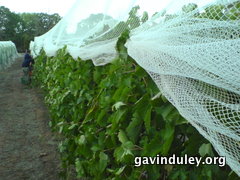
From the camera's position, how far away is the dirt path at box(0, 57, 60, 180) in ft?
11.2

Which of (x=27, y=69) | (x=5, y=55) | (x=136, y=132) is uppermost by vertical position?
(x=136, y=132)

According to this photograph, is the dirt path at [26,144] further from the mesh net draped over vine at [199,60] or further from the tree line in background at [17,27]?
the tree line in background at [17,27]

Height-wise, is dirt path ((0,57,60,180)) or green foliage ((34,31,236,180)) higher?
green foliage ((34,31,236,180))

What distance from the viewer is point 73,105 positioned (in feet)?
9.63

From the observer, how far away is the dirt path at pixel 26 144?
3428 mm

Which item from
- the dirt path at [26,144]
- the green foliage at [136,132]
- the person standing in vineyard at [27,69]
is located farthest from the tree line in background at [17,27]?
the green foliage at [136,132]

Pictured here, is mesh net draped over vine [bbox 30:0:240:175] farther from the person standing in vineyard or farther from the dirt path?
the person standing in vineyard

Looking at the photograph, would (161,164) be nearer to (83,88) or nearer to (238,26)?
(238,26)

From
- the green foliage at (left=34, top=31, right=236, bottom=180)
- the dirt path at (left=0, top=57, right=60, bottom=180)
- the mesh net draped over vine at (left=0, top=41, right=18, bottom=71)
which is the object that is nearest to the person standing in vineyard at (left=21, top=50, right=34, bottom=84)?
the dirt path at (left=0, top=57, right=60, bottom=180)

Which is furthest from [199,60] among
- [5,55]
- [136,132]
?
[5,55]

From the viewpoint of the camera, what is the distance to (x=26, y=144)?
4.32m

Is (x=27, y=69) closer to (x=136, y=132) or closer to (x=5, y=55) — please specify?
(x=5, y=55)

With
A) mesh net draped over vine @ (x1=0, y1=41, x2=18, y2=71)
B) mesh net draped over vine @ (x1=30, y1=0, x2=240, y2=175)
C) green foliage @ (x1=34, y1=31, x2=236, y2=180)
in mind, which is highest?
mesh net draped over vine @ (x1=30, y1=0, x2=240, y2=175)

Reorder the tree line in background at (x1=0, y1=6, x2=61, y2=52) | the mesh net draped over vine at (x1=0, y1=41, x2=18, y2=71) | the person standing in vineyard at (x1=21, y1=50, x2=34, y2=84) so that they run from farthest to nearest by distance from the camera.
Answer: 1. the tree line in background at (x1=0, y1=6, x2=61, y2=52)
2. the mesh net draped over vine at (x1=0, y1=41, x2=18, y2=71)
3. the person standing in vineyard at (x1=21, y1=50, x2=34, y2=84)
